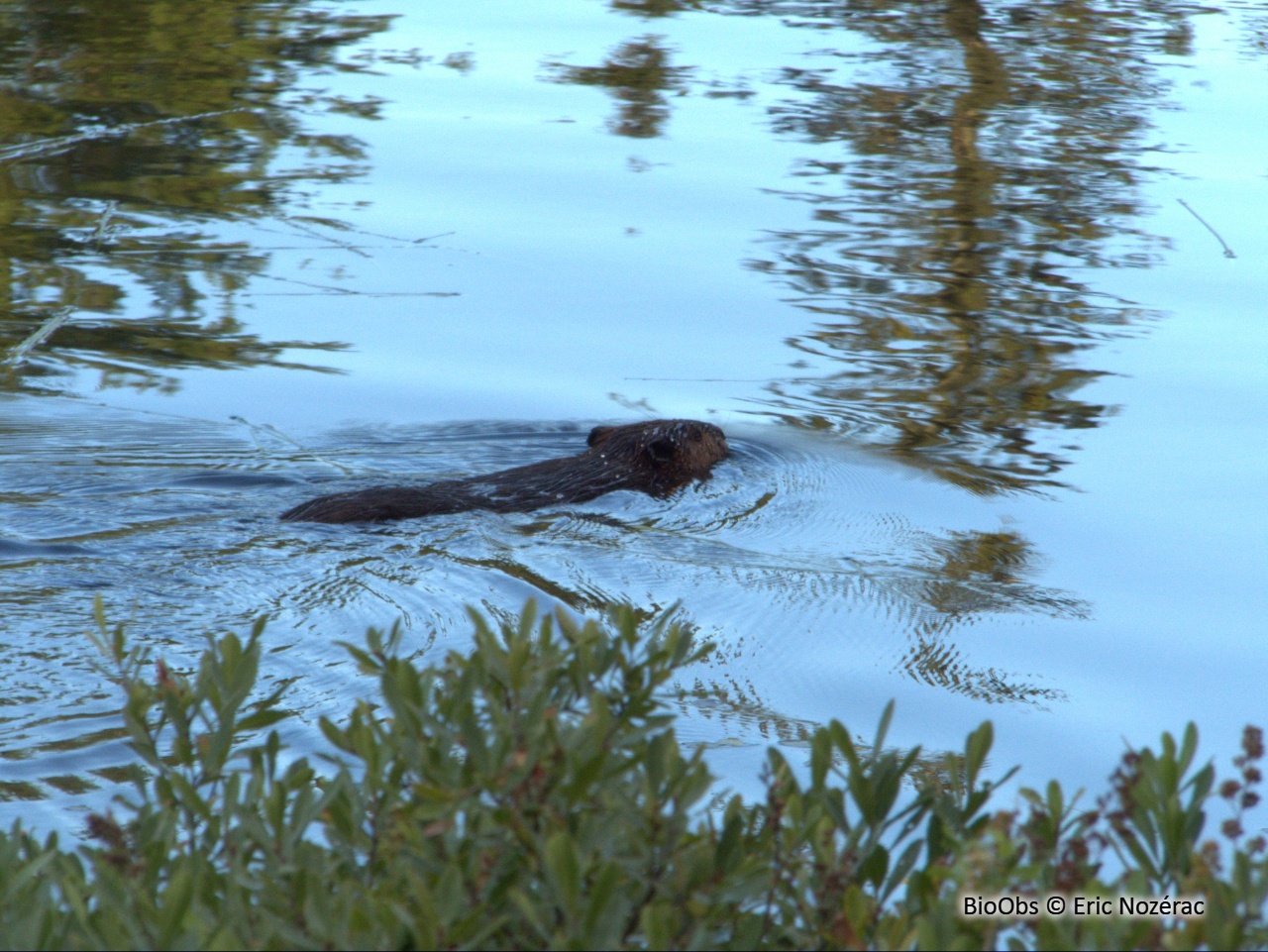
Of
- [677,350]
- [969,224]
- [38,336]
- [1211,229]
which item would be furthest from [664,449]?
[1211,229]

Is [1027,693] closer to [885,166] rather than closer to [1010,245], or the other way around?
[1010,245]

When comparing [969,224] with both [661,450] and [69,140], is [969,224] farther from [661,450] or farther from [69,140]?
[69,140]

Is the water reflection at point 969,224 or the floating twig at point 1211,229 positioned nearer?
the water reflection at point 969,224

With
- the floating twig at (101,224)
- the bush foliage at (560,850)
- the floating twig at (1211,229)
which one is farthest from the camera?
the floating twig at (1211,229)

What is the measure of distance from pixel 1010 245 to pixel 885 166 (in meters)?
1.40

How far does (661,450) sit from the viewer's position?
222 inches

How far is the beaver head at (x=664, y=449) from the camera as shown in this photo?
221 inches

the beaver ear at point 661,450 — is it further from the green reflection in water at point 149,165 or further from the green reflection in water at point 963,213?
the green reflection in water at point 149,165

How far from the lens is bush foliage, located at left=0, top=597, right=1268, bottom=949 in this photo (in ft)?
4.63

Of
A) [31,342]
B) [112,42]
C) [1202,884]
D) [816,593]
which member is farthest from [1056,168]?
[1202,884]

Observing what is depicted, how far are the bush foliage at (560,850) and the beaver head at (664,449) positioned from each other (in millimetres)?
3801

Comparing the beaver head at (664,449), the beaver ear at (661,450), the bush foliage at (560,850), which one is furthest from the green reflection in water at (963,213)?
the bush foliage at (560,850)

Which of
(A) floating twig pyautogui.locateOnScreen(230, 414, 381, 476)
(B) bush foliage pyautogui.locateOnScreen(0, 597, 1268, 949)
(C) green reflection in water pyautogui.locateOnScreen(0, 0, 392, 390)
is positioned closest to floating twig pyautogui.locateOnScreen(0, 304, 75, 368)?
(C) green reflection in water pyautogui.locateOnScreen(0, 0, 392, 390)

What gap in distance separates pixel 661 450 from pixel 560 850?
435cm
